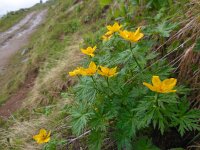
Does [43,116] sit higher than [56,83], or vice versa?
[43,116]

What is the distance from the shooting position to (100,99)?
6.80 ft

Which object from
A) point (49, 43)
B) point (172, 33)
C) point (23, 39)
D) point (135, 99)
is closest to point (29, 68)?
point (49, 43)

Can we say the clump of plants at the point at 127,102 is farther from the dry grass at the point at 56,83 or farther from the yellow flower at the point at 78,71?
the dry grass at the point at 56,83

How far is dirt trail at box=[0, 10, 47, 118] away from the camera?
6.71 metres

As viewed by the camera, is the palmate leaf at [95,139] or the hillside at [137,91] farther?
the palmate leaf at [95,139]

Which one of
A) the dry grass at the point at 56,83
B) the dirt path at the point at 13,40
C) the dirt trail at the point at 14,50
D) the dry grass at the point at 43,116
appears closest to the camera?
the dry grass at the point at 43,116

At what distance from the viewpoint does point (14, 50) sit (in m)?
13.2

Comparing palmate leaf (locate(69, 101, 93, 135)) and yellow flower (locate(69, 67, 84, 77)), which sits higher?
yellow flower (locate(69, 67, 84, 77))

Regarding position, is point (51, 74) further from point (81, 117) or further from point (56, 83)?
point (81, 117)

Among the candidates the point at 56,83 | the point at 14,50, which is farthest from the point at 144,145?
the point at 14,50

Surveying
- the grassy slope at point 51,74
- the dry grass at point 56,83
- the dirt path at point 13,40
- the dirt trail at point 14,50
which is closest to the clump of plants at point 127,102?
the grassy slope at point 51,74

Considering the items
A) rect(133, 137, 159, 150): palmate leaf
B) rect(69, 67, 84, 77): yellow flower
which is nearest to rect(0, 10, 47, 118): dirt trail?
rect(69, 67, 84, 77): yellow flower

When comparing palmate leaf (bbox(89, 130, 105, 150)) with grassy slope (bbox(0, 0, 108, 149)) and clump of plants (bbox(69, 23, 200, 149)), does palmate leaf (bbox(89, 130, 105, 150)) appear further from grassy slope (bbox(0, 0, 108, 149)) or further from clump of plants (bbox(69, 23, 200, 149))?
grassy slope (bbox(0, 0, 108, 149))

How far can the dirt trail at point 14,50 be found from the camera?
22.0 feet
